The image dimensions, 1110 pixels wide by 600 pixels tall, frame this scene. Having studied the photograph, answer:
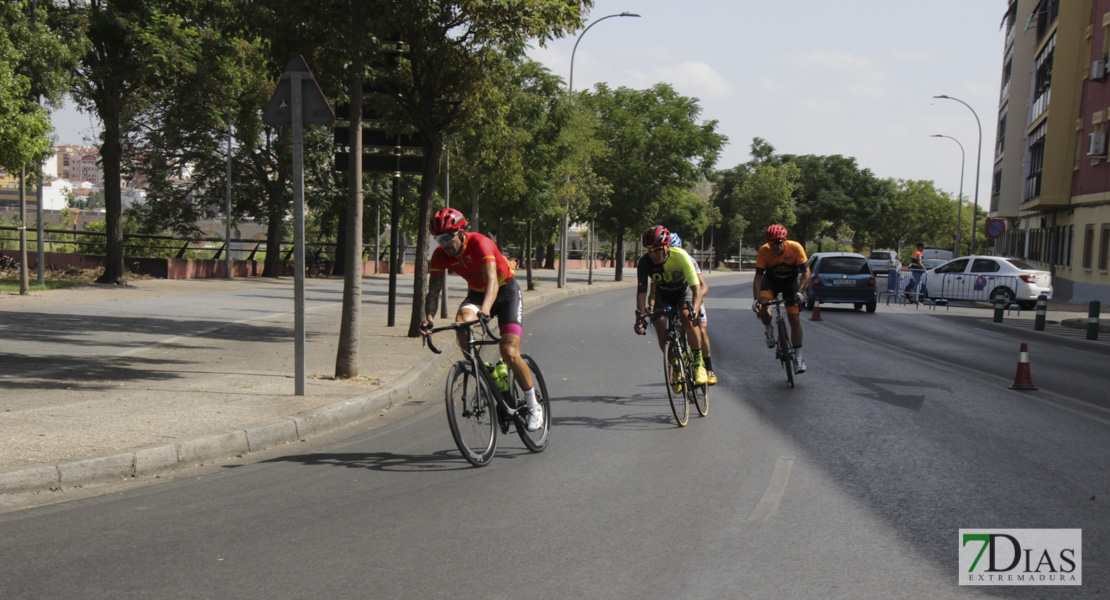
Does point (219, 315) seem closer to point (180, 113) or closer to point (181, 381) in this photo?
point (181, 381)

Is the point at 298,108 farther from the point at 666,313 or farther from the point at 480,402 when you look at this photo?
the point at 666,313

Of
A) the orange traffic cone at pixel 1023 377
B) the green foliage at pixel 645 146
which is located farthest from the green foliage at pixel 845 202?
the orange traffic cone at pixel 1023 377

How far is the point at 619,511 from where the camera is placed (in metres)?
5.44

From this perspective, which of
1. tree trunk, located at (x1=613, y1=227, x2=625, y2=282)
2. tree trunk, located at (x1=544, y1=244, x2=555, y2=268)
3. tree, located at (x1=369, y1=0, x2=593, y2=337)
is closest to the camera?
tree, located at (x1=369, y1=0, x2=593, y2=337)

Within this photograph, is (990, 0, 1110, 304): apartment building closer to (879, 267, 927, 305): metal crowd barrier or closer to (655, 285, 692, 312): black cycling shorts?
(879, 267, 927, 305): metal crowd barrier

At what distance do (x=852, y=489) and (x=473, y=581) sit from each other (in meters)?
2.92

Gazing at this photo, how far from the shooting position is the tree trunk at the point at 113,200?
966 inches

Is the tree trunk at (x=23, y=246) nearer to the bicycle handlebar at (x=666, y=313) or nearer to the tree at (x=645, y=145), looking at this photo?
the bicycle handlebar at (x=666, y=313)

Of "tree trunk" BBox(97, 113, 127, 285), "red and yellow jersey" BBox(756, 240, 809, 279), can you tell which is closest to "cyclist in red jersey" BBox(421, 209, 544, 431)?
"red and yellow jersey" BBox(756, 240, 809, 279)

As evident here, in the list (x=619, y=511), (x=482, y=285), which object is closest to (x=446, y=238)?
(x=482, y=285)

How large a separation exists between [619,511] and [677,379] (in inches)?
121

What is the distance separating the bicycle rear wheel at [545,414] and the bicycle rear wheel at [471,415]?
0.73 feet

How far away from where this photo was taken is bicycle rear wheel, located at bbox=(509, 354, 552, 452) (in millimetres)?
6992

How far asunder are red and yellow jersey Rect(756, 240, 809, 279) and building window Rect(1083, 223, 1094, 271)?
30.5 meters
